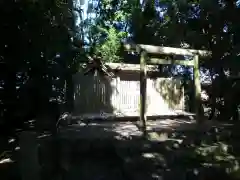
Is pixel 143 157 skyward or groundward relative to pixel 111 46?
groundward

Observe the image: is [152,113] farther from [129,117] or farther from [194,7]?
[194,7]

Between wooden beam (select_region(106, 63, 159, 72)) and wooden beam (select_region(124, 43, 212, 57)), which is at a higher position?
wooden beam (select_region(106, 63, 159, 72))

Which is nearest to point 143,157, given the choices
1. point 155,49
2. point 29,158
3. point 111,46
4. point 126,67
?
point 29,158

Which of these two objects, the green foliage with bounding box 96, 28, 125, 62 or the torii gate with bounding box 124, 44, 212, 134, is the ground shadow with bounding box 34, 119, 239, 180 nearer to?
the torii gate with bounding box 124, 44, 212, 134

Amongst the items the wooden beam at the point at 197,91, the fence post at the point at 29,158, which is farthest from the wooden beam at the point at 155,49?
the fence post at the point at 29,158

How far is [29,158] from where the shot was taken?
532 centimetres

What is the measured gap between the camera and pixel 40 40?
6102 mm

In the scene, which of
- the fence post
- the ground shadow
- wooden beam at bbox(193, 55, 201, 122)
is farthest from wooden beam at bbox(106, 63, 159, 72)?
the fence post

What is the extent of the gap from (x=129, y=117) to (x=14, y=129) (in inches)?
141

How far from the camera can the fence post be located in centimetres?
511

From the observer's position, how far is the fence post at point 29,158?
16.8 feet

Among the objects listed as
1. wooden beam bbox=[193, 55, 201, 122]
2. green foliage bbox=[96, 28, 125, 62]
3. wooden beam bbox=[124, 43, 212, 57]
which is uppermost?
green foliage bbox=[96, 28, 125, 62]

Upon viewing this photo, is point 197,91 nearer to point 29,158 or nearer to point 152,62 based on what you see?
point 152,62

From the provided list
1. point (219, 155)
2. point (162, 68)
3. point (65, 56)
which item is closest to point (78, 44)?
point (65, 56)
